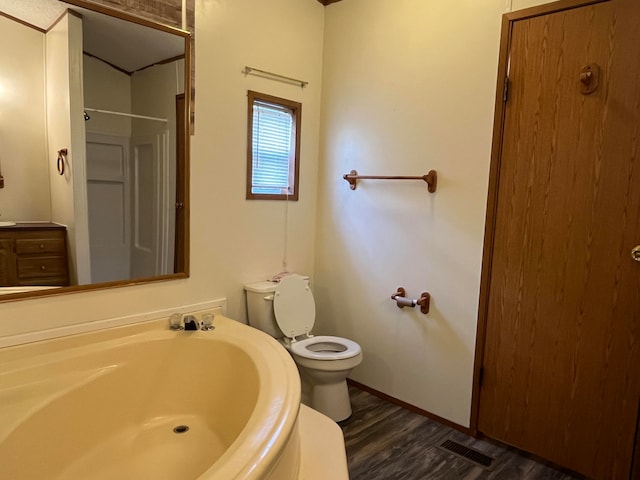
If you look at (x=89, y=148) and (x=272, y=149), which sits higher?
(x=272, y=149)

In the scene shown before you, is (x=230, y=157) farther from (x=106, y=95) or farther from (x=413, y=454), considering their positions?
(x=413, y=454)

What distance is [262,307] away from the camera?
254 cm

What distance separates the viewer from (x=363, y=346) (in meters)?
2.85

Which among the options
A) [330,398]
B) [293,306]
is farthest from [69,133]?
[330,398]

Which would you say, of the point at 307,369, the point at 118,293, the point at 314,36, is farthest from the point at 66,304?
the point at 314,36

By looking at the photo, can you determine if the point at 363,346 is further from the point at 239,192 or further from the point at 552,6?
the point at 552,6

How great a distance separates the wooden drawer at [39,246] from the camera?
5.88ft

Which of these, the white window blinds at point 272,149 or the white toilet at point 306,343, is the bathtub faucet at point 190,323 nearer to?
the white toilet at point 306,343

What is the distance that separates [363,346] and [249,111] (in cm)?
165

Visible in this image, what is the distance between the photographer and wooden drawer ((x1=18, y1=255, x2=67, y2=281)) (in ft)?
5.92

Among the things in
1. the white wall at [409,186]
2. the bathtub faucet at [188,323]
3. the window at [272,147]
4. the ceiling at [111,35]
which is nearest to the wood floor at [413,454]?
the white wall at [409,186]

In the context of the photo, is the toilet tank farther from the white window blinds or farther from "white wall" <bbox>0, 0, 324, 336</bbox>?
the white window blinds

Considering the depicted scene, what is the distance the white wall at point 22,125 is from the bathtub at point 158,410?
602 millimetres

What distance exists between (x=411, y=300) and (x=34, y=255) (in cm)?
190
